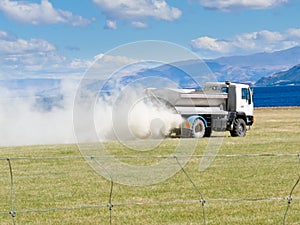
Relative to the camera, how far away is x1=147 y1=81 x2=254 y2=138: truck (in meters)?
26.9

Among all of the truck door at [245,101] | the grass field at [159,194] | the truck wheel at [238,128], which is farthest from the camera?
the truck door at [245,101]

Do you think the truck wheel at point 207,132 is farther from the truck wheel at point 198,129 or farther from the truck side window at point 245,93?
the truck side window at point 245,93

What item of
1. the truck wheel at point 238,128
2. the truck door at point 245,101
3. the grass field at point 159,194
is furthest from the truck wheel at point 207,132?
the grass field at point 159,194

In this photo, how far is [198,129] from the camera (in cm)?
2741

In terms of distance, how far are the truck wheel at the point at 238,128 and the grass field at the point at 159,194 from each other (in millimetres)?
8255

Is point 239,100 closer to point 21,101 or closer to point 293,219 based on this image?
point 21,101

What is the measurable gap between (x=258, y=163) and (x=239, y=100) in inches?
529

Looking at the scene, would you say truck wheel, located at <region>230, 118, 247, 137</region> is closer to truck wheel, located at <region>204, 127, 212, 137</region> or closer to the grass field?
truck wheel, located at <region>204, 127, 212, 137</region>

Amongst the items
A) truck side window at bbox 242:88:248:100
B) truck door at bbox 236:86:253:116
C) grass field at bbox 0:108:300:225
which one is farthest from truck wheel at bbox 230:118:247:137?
grass field at bbox 0:108:300:225

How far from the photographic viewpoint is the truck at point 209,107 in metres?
26.9

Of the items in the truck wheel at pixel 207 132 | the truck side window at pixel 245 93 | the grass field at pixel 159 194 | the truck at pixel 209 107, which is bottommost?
the grass field at pixel 159 194

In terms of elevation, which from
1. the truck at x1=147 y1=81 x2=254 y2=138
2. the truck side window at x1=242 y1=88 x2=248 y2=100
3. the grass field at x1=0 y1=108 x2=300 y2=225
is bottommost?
the grass field at x1=0 y1=108 x2=300 y2=225

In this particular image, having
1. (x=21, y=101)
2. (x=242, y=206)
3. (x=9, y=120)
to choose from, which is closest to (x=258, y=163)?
(x=242, y=206)

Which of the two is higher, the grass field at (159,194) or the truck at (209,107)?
the truck at (209,107)
